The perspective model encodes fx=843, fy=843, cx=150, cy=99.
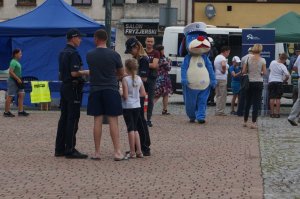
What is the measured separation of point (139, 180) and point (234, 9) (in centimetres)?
3298

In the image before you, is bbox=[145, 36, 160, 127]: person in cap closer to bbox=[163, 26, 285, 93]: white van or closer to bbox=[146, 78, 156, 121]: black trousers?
bbox=[146, 78, 156, 121]: black trousers

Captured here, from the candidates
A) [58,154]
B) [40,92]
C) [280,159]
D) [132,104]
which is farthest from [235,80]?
[58,154]

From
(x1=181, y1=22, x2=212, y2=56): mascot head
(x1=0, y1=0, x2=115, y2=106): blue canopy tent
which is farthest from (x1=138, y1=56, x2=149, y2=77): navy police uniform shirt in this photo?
(x1=0, y1=0, x2=115, y2=106): blue canopy tent

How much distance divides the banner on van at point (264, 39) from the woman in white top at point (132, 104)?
923cm

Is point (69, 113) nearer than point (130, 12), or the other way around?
point (69, 113)

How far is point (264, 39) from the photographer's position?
20.9m

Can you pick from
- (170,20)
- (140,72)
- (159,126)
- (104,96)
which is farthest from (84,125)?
(170,20)

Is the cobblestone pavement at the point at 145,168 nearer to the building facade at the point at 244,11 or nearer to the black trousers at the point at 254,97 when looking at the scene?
the black trousers at the point at 254,97

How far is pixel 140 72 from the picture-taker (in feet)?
46.7

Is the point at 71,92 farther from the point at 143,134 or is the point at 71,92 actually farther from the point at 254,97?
the point at 254,97

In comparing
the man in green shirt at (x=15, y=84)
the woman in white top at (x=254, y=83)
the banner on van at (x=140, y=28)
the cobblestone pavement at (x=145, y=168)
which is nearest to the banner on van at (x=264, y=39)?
the woman in white top at (x=254, y=83)

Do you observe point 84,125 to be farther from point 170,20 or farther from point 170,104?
point 170,20

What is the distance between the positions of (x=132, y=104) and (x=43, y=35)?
11.0 m

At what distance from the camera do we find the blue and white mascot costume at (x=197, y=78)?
59.4 feet
